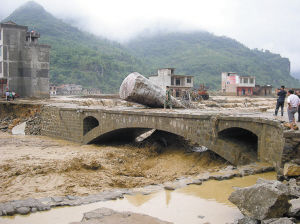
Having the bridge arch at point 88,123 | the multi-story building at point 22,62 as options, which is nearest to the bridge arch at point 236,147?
the bridge arch at point 88,123

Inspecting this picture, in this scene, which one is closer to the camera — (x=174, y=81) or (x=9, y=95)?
(x=9, y=95)

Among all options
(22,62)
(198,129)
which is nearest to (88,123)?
(198,129)

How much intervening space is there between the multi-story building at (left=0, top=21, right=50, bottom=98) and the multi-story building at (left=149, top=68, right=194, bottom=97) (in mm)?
20881

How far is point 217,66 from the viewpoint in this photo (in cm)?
9844

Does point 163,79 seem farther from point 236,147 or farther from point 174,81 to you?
point 236,147

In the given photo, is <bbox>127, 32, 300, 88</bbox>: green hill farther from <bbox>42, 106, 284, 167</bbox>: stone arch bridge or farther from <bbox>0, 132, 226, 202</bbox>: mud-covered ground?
<bbox>0, 132, 226, 202</bbox>: mud-covered ground

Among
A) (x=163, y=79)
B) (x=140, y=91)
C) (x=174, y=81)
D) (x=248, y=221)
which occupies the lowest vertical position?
(x=248, y=221)

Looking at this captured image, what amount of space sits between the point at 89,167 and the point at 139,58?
326 feet

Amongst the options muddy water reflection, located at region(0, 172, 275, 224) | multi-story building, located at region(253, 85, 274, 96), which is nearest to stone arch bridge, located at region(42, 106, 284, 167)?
muddy water reflection, located at region(0, 172, 275, 224)

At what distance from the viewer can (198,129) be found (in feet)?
47.4

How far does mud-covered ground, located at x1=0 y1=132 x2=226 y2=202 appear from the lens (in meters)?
11.6

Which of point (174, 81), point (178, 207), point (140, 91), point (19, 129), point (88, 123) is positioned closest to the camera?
point (178, 207)

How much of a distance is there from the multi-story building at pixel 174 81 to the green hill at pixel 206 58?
32.4 meters

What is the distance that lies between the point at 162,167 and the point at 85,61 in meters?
60.8
